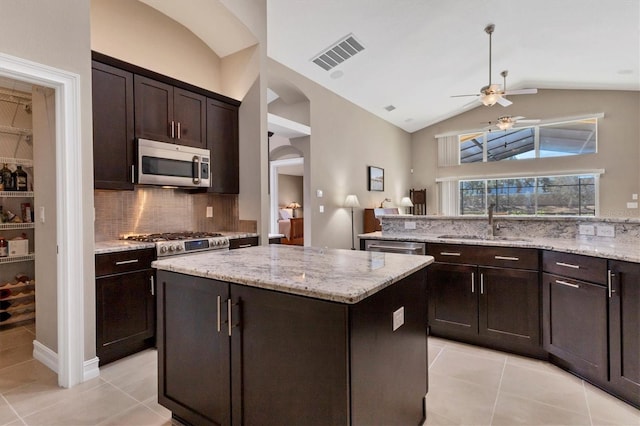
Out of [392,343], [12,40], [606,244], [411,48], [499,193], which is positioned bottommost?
[392,343]

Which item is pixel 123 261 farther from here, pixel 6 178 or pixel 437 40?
pixel 437 40

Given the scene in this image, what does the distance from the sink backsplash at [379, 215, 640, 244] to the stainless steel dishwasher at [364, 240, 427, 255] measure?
1.24 feet

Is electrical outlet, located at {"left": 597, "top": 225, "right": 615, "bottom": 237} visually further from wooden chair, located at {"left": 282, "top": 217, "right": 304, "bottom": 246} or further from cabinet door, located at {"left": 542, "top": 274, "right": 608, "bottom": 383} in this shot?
wooden chair, located at {"left": 282, "top": 217, "right": 304, "bottom": 246}

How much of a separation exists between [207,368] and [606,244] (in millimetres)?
2771

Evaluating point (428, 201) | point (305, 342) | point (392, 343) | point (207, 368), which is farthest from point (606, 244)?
point (428, 201)

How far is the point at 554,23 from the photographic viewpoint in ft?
15.6

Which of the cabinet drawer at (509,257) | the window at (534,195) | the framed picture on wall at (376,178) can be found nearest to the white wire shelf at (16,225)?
the cabinet drawer at (509,257)

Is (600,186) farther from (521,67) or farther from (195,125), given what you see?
(195,125)

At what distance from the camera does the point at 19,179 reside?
340 centimetres

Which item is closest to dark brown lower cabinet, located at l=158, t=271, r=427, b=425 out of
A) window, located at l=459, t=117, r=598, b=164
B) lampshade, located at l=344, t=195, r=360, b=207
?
lampshade, located at l=344, t=195, r=360, b=207

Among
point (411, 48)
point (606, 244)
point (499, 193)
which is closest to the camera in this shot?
point (606, 244)

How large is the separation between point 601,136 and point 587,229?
6.24 metres

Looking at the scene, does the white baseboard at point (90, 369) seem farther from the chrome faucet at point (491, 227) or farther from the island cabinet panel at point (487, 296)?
the chrome faucet at point (491, 227)

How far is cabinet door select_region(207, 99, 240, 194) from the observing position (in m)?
3.62
